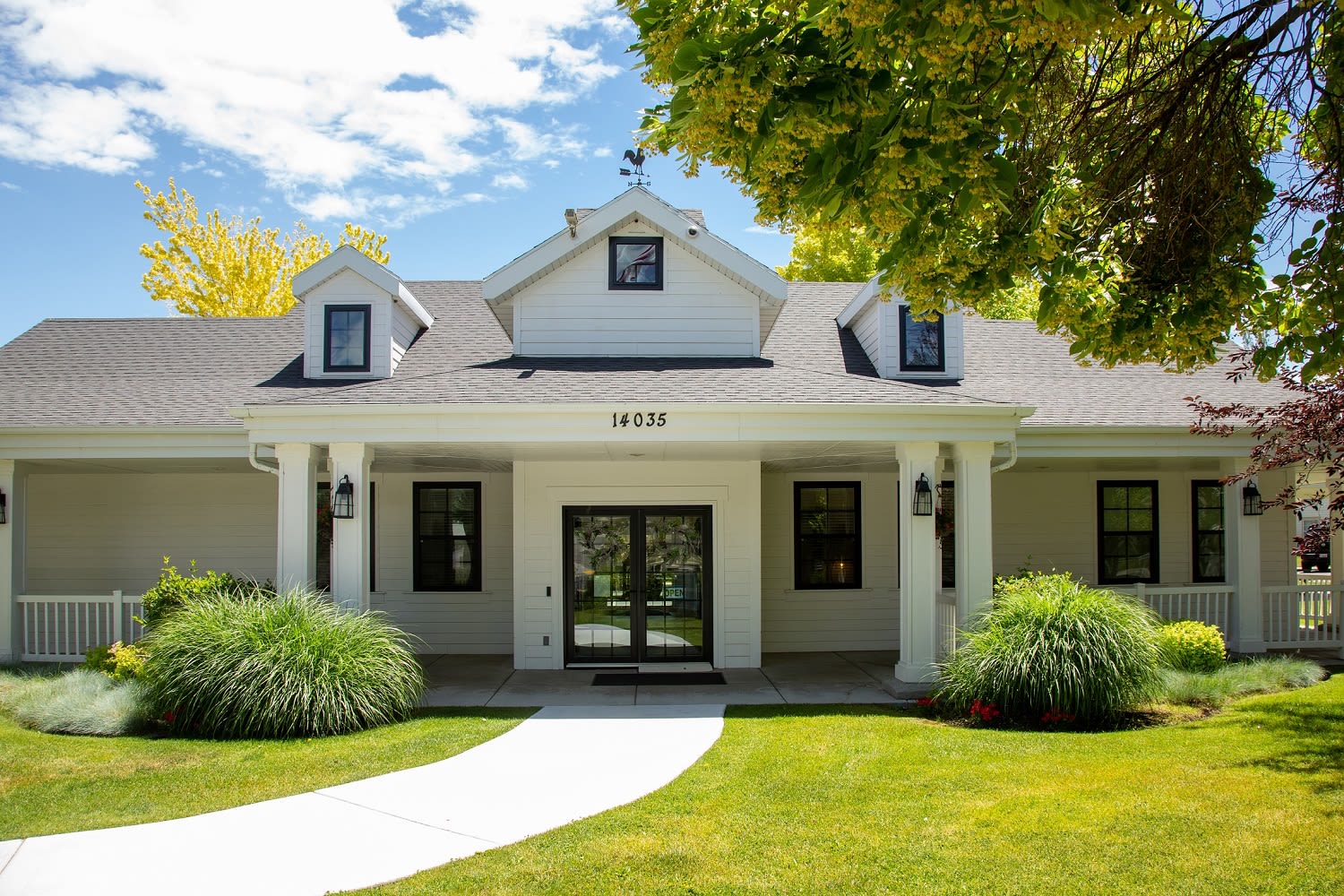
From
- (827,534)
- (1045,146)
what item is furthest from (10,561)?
(1045,146)

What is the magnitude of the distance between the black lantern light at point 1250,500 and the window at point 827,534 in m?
5.35

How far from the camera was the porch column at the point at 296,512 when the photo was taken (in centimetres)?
1073

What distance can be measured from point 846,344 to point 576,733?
8.07 meters

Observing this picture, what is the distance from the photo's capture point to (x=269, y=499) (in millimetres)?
15195

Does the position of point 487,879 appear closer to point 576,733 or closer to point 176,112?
point 576,733

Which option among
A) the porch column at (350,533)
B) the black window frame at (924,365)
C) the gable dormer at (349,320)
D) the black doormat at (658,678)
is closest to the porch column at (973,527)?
the black window frame at (924,365)

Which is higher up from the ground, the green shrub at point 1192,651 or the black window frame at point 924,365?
the black window frame at point 924,365

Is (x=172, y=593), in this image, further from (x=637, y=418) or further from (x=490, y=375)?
(x=637, y=418)

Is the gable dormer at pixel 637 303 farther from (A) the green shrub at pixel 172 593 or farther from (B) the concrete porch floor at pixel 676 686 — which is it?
(A) the green shrub at pixel 172 593

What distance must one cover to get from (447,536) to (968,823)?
1044cm

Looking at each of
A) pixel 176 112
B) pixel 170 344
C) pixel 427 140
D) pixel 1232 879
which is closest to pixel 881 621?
pixel 1232 879

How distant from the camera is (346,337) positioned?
13711mm

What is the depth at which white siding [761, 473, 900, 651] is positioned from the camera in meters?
15.0

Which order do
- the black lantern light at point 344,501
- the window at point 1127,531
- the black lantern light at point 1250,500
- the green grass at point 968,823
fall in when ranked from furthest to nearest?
the window at point 1127,531
the black lantern light at point 1250,500
the black lantern light at point 344,501
the green grass at point 968,823
